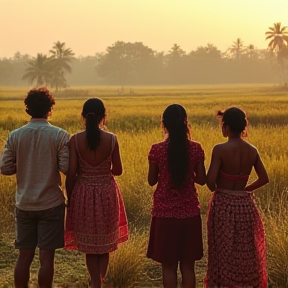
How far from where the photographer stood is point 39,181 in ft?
10.8

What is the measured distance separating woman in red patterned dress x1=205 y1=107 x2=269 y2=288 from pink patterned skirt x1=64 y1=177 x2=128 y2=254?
2.08ft

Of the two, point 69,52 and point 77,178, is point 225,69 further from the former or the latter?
point 77,178

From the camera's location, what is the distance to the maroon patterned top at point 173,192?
3.27 meters

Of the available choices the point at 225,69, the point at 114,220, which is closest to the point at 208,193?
the point at 114,220

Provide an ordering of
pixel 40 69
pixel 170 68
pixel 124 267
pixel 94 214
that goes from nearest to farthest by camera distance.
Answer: pixel 94 214, pixel 124 267, pixel 40 69, pixel 170 68

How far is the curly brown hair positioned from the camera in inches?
130

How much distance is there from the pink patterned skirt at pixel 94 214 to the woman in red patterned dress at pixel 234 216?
64cm

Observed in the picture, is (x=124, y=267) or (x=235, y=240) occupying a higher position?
(x=235, y=240)

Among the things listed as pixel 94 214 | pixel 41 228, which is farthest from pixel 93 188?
pixel 41 228

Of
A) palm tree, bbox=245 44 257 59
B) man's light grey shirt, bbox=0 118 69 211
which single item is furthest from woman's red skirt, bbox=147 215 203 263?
palm tree, bbox=245 44 257 59

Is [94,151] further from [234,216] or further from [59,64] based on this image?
[59,64]

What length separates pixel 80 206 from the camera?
3367 mm

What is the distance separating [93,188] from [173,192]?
0.51 m

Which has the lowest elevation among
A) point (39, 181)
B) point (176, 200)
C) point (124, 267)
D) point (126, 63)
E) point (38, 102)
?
point (124, 267)
